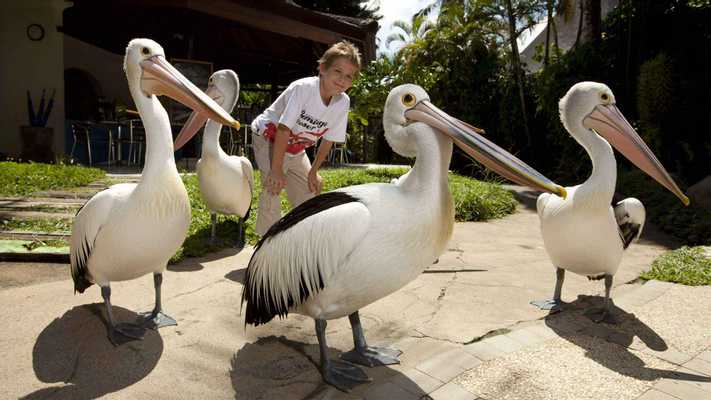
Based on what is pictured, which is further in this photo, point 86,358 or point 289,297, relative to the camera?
point 86,358

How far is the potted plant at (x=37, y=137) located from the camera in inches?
345

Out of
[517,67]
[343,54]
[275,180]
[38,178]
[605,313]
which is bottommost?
[605,313]

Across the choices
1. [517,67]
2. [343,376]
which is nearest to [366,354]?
[343,376]

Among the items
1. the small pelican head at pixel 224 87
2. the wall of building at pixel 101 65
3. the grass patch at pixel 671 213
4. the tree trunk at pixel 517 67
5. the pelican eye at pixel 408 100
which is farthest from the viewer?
the tree trunk at pixel 517 67

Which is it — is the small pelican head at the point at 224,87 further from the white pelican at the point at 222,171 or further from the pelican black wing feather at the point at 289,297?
the pelican black wing feather at the point at 289,297

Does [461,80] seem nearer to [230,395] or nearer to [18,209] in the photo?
[18,209]

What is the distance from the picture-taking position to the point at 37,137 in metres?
8.80

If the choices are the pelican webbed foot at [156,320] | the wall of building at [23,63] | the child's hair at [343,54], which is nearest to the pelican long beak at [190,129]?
the child's hair at [343,54]

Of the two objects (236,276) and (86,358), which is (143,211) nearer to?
(86,358)

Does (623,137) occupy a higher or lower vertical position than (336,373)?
higher

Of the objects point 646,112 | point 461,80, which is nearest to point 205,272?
point 646,112

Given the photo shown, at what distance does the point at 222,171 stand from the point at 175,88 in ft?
5.60

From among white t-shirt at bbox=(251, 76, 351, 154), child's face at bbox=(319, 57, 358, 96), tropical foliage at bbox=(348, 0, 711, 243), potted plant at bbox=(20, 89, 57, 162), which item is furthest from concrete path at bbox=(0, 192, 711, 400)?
potted plant at bbox=(20, 89, 57, 162)

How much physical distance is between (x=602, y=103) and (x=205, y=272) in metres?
2.80
